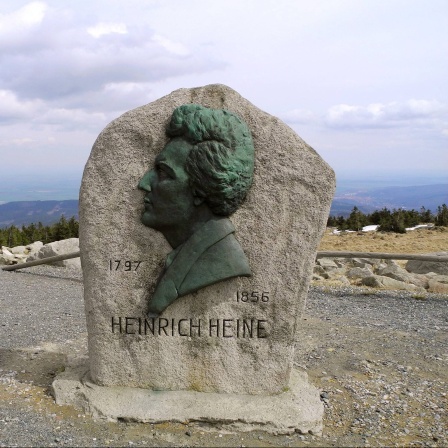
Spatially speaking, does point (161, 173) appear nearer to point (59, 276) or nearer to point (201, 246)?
point (201, 246)

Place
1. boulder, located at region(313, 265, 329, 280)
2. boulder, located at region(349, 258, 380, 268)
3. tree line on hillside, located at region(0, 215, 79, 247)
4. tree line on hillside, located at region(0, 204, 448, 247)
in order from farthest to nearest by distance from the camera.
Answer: tree line on hillside, located at region(0, 204, 448, 247) < tree line on hillside, located at region(0, 215, 79, 247) < boulder, located at region(349, 258, 380, 268) < boulder, located at region(313, 265, 329, 280)

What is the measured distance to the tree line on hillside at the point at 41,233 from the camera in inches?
691

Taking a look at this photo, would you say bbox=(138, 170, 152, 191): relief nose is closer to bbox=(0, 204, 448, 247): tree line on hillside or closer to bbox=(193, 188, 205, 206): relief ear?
bbox=(193, 188, 205, 206): relief ear

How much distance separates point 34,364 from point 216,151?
304 cm

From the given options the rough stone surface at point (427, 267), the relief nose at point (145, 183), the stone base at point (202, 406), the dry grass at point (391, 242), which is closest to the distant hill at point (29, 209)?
the dry grass at point (391, 242)

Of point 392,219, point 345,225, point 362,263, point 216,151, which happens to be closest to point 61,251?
point 362,263

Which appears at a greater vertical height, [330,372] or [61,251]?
[61,251]

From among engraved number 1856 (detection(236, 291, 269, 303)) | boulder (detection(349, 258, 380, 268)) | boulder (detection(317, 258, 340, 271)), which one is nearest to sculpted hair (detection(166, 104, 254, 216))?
engraved number 1856 (detection(236, 291, 269, 303))

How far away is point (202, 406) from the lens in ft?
12.6

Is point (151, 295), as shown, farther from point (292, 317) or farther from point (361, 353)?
point (361, 353)

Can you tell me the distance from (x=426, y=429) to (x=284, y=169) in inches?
92.2

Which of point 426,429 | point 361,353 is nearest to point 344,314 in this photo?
point 361,353

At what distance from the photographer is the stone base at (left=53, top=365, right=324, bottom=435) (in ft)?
12.3

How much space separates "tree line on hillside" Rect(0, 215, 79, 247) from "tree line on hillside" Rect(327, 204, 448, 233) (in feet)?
36.6
